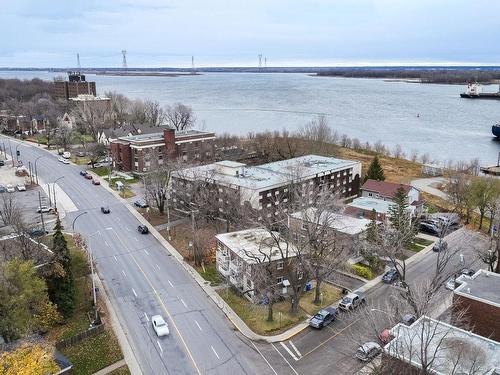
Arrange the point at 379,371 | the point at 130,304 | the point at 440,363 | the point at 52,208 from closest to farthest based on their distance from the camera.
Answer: the point at 440,363, the point at 379,371, the point at 130,304, the point at 52,208

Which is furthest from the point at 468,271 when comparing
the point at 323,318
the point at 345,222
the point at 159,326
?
the point at 159,326

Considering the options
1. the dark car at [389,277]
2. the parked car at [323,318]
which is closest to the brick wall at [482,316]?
the parked car at [323,318]

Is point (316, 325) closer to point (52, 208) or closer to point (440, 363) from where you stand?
point (440, 363)

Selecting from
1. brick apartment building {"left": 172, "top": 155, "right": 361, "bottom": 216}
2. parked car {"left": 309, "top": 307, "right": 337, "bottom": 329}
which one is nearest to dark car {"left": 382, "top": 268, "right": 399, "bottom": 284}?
parked car {"left": 309, "top": 307, "right": 337, "bottom": 329}

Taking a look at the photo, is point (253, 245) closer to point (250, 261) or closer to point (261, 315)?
point (250, 261)

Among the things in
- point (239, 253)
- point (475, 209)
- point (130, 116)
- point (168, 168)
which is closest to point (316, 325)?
point (239, 253)
